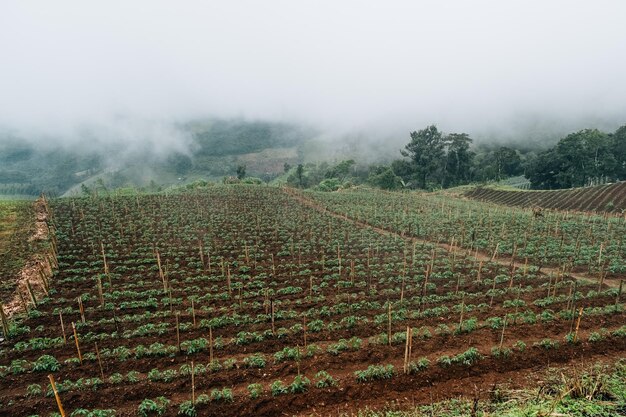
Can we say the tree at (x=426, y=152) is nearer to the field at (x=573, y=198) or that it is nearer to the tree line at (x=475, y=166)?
the tree line at (x=475, y=166)

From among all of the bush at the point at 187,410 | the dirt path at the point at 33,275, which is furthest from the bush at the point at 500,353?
the dirt path at the point at 33,275

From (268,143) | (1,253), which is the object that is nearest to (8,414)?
(1,253)

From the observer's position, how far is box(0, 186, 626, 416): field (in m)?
8.85

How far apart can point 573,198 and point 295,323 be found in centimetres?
4869

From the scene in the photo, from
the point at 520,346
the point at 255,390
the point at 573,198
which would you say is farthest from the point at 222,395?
the point at 573,198

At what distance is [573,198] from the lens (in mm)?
46594

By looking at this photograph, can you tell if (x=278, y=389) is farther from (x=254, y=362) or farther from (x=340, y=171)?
(x=340, y=171)

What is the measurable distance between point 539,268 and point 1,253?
27.7 metres

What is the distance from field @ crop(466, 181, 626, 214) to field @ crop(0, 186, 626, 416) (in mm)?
21024

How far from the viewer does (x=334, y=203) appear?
4081cm

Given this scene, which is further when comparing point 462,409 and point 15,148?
point 15,148

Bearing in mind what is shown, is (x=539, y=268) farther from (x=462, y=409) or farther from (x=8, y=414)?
(x=8, y=414)

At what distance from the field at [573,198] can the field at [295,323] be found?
69.0 feet

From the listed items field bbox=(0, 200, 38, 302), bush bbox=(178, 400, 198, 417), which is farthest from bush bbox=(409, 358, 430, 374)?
field bbox=(0, 200, 38, 302)
